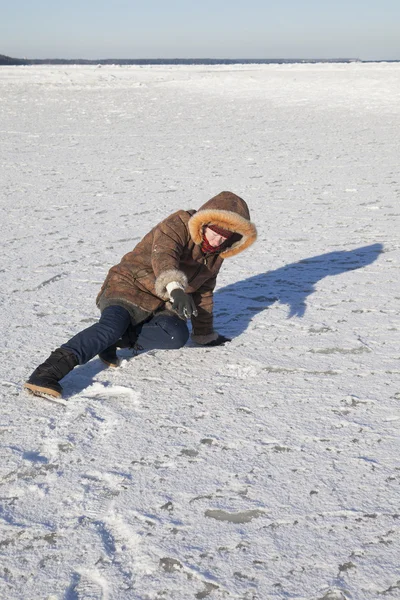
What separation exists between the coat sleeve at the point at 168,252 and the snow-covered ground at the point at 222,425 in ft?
1.46

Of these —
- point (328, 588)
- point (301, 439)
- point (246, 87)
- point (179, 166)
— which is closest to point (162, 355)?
point (301, 439)

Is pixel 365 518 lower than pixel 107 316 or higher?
lower

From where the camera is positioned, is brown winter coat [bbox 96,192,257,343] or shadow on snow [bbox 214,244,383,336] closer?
brown winter coat [bbox 96,192,257,343]

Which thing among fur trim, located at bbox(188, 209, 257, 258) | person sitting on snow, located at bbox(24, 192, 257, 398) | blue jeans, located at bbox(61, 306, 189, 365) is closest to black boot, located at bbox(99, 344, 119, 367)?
person sitting on snow, located at bbox(24, 192, 257, 398)

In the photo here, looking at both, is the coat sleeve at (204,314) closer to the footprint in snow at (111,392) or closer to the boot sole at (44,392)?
the footprint in snow at (111,392)

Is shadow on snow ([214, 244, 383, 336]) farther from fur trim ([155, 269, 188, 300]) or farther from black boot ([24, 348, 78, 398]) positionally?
black boot ([24, 348, 78, 398])

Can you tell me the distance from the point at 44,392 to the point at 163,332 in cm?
61

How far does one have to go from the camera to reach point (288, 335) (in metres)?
3.43

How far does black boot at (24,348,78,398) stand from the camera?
8.83 feet

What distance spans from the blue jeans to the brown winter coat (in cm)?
5

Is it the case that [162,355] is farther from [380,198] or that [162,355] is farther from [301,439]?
[380,198]

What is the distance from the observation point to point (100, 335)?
2855 mm

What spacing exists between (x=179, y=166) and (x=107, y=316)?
5.91 metres

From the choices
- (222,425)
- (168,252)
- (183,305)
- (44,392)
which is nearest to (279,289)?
(168,252)
